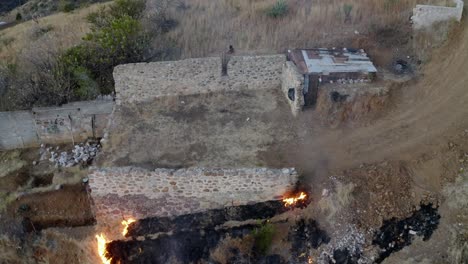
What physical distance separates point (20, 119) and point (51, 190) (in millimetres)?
3428

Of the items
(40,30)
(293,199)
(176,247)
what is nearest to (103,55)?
(40,30)

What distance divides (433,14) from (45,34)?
16484 millimetres

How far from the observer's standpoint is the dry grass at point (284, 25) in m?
17.0

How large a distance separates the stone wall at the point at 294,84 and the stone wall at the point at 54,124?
6.29m

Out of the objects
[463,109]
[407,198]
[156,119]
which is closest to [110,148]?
[156,119]

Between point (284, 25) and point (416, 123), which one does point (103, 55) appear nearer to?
point (284, 25)

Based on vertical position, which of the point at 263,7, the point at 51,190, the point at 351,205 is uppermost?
the point at 263,7

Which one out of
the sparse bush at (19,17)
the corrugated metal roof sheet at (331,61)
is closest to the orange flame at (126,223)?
the corrugated metal roof sheet at (331,61)

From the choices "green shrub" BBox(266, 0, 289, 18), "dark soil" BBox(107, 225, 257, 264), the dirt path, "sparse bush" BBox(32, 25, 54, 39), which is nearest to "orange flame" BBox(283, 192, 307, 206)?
"dark soil" BBox(107, 225, 257, 264)

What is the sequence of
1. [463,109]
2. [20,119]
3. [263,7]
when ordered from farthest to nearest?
1. [263,7]
2. [20,119]
3. [463,109]

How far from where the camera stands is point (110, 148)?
45.3 ft

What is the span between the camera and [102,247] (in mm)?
12922

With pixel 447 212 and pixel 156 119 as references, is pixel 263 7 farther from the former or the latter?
pixel 447 212

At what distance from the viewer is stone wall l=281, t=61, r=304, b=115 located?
13.9m
